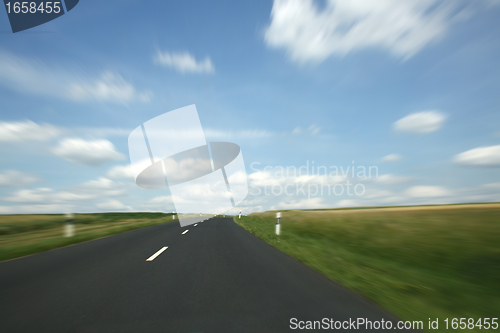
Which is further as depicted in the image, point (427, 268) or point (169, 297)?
point (427, 268)

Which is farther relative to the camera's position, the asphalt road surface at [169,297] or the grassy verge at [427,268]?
the grassy verge at [427,268]

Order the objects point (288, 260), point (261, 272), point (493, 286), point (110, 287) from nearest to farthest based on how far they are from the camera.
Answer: point (110, 287), point (493, 286), point (261, 272), point (288, 260)

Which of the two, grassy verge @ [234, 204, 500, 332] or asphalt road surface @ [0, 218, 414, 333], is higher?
asphalt road surface @ [0, 218, 414, 333]

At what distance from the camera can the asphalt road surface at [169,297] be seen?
319 cm

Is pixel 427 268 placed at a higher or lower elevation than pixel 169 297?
lower

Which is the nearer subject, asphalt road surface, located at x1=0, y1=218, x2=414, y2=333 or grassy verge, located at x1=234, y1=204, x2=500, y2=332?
asphalt road surface, located at x1=0, y1=218, x2=414, y2=333

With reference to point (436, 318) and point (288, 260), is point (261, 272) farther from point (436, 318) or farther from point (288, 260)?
point (436, 318)

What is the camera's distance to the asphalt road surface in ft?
10.5

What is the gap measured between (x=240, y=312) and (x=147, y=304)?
1.46 meters

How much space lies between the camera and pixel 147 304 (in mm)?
3805

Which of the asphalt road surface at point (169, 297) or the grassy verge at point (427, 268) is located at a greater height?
the asphalt road surface at point (169, 297)

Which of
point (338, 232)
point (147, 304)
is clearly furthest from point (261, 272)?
point (338, 232)

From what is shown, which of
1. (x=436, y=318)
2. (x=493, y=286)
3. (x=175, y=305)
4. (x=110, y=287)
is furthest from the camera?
(x=493, y=286)

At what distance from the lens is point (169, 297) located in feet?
13.5
